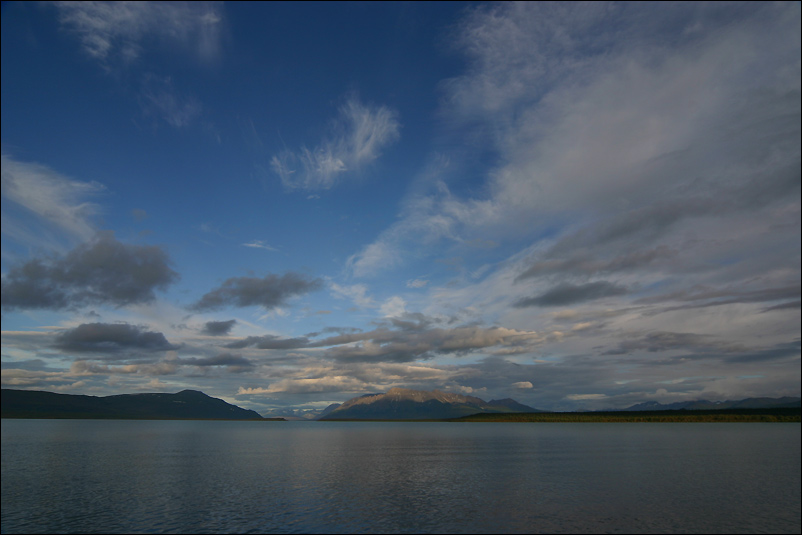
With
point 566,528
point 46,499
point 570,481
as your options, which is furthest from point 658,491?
point 46,499

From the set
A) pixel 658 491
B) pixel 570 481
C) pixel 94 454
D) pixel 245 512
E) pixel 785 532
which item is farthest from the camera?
pixel 94 454

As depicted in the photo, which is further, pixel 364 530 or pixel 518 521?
pixel 518 521

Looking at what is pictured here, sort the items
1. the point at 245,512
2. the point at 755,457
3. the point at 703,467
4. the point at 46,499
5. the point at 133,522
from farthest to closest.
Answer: the point at 755,457 → the point at 703,467 → the point at 46,499 → the point at 245,512 → the point at 133,522

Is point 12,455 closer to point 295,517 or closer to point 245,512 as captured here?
point 245,512


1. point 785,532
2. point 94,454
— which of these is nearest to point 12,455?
point 94,454

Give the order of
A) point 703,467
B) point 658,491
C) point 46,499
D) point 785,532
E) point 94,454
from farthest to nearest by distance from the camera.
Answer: point 94,454
point 703,467
point 658,491
point 46,499
point 785,532

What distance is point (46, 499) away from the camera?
54406mm

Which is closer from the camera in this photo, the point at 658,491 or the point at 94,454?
the point at 658,491

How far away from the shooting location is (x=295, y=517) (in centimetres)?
4694

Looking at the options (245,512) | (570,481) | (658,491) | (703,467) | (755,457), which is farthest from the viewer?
(755,457)

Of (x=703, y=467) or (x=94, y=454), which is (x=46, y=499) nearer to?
(x=94, y=454)

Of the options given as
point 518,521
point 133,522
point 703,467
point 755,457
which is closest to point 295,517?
point 133,522

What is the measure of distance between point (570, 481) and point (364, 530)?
4291 centimetres

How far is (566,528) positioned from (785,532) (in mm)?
20266
